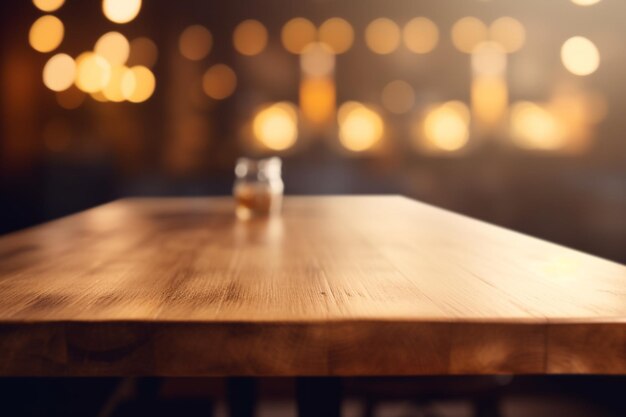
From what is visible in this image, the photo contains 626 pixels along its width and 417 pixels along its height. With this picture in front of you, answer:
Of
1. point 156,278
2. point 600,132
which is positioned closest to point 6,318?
point 156,278

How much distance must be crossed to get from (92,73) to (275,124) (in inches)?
35.7

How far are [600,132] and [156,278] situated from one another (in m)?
2.82

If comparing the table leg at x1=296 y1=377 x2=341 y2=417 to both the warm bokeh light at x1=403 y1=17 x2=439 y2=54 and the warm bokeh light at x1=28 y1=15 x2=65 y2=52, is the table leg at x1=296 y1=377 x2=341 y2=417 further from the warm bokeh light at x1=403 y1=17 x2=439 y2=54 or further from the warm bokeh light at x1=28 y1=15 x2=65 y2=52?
the warm bokeh light at x1=28 y1=15 x2=65 y2=52

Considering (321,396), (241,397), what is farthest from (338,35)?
(321,396)

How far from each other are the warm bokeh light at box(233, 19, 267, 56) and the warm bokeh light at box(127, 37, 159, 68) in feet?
1.28

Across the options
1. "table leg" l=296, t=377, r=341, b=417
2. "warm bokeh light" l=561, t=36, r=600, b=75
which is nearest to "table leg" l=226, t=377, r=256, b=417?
"table leg" l=296, t=377, r=341, b=417

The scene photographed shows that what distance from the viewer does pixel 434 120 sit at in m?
3.14

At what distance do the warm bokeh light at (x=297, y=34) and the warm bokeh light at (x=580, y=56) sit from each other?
1.21m

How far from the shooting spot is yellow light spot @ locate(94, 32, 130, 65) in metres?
3.06

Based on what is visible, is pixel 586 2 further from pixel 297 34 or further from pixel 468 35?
pixel 297 34

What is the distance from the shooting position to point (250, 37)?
3094 mm

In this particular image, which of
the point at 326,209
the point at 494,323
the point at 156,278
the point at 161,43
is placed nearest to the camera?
the point at 494,323

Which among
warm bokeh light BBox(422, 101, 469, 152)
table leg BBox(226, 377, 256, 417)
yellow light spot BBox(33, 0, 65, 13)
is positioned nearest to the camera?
table leg BBox(226, 377, 256, 417)

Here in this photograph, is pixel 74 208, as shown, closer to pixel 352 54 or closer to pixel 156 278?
pixel 352 54
